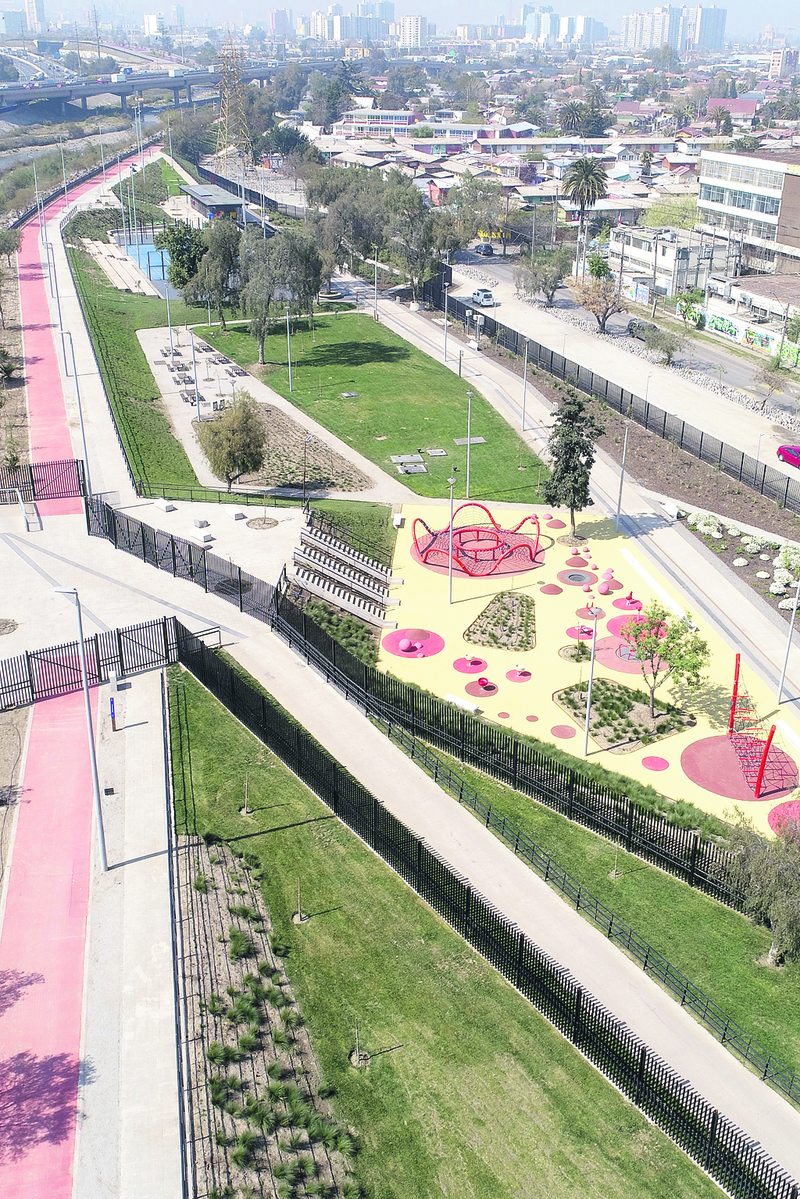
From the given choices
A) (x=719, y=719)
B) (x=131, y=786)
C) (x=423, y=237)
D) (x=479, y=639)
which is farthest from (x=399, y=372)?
(x=131, y=786)

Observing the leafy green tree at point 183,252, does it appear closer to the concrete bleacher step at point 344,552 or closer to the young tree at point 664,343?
the young tree at point 664,343

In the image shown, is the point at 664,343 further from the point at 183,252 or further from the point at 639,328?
the point at 183,252

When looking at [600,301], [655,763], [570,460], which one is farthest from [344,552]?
[600,301]

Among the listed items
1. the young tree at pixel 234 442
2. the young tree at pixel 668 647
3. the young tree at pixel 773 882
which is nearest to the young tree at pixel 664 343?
the young tree at pixel 234 442

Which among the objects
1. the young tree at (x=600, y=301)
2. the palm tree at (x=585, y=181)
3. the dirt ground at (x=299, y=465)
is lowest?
the dirt ground at (x=299, y=465)

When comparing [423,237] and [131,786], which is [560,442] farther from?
[423,237]
